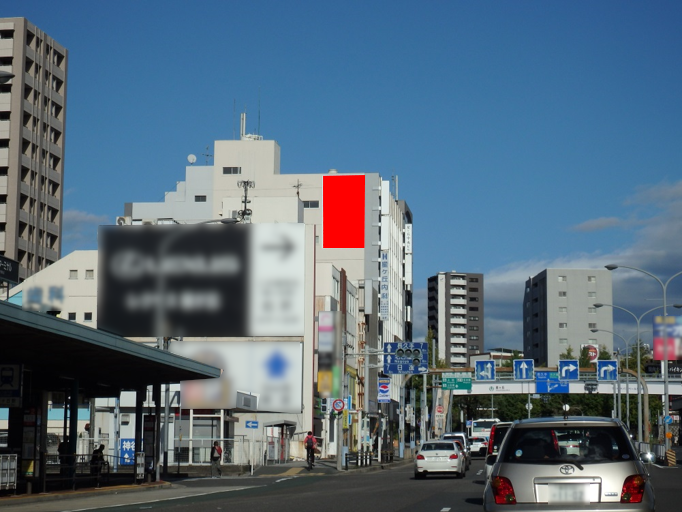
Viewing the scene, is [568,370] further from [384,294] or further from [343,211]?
[343,211]

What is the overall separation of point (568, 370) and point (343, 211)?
31.3 m

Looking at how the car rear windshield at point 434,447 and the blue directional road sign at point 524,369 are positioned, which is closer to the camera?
the car rear windshield at point 434,447

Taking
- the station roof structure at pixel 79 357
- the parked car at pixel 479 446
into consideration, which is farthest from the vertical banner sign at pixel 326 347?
the station roof structure at pixel 79 357

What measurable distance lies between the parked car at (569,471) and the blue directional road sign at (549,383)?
7254 centimetres

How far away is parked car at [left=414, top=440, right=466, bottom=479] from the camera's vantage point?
1489 inches

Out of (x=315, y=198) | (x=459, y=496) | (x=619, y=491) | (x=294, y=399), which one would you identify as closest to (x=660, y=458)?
(x=294, y=399)

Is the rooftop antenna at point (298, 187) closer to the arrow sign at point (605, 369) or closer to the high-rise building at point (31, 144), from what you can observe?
the high-rise building at point (31, 144)

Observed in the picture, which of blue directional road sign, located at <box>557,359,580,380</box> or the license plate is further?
blue directional road sign, located at <box>557,359,580,380</box>

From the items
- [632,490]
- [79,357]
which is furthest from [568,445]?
[79,357]

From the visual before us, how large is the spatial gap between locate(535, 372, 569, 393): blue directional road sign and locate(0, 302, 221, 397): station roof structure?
162 ft

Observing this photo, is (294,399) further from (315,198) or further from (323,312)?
(315,198)

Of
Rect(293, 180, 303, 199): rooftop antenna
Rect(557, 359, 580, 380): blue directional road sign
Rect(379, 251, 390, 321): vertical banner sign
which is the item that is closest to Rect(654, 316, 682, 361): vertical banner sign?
Rect(557, 359, 580, 380): blue directional road sign

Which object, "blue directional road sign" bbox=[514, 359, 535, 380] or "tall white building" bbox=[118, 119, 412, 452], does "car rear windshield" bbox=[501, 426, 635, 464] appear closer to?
"blue directional road sign" bbox=[514, 359, 535, 380]

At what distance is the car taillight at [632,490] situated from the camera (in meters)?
11.2
